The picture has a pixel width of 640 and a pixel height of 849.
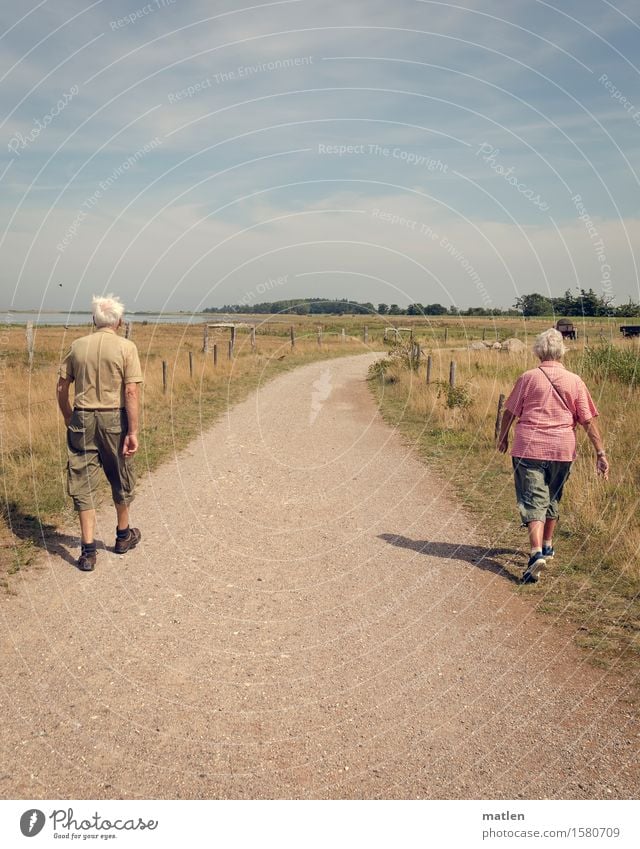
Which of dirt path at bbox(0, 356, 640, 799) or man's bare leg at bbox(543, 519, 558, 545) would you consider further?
man's bare leg at bbox(543, 519, 558, 545)

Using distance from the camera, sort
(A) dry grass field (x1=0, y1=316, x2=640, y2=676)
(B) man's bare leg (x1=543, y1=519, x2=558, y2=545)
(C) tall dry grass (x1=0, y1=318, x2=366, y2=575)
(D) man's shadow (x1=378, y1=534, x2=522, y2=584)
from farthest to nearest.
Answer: (C) tall dry grass (x1=0, y1=318, x2=366, y2=575) < (D) man's shadow (x1=378, y1=534, x2=522, y2=584) < (B) man's bare leg (x1=543, y1=519, x2=558, y2=545) < (A) dry grass field (x1=0, y1=316, x2=640, y2=676)

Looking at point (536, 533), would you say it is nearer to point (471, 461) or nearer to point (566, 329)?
point (471, 461)

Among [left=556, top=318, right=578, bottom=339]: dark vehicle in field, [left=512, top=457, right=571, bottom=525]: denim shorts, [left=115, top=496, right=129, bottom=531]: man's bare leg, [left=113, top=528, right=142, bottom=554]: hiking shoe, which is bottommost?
[left=113, top=528, right=142, bottom=554]: hiking shoe

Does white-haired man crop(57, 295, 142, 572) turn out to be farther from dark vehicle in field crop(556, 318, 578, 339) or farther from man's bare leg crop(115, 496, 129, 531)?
dark vehicle in field crop(556, 318, 578, 339)

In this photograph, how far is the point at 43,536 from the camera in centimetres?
664

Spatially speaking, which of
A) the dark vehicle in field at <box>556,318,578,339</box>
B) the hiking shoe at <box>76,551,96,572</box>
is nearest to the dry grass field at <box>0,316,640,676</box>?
the hiking shoe at <box>76,551,96,572</box>

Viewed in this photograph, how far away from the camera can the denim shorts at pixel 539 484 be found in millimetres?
5879

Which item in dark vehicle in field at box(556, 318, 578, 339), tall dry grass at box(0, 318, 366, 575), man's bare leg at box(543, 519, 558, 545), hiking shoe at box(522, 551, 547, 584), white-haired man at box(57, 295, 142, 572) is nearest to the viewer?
hiking shoe at box(522, 551, 547, 584)

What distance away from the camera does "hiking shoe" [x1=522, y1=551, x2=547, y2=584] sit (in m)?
5.79

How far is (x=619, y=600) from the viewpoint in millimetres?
5387

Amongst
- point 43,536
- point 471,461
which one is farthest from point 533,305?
point 43,536

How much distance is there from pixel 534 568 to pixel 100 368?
419cm

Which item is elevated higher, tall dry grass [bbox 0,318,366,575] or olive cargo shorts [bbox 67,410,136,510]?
olive cargo shorts [bbox 67,410,136,510]

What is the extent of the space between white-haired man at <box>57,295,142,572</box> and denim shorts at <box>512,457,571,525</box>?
350 centimetres
